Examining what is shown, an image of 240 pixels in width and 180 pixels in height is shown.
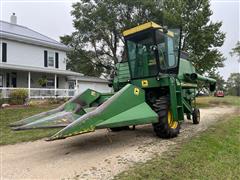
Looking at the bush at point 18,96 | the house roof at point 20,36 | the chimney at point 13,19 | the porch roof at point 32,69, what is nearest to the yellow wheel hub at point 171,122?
the bush at point 18,96

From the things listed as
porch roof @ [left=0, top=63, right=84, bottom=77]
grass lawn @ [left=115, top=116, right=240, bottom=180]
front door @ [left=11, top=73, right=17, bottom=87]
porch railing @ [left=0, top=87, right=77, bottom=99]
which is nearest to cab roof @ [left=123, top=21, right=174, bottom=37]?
grass lawn @ [left=115, top=116, right=240, bottom=180]

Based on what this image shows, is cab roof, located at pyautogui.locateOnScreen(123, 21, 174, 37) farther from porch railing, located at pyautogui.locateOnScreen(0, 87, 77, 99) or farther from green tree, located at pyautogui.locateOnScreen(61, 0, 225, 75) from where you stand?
green tree, located at pyautogui.locateOnScreen(61, 0, 225, 75)

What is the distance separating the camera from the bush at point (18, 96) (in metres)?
17.8

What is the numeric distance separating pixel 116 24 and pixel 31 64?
36.4ft

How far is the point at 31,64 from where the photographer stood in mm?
22969

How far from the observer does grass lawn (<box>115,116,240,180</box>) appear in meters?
4.75

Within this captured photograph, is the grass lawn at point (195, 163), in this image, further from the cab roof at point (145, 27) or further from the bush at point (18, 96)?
the bush at point (18, 96)

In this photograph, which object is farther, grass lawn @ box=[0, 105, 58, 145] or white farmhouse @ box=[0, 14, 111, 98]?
white farmhouse @ box=[0, 14, 111, 98]

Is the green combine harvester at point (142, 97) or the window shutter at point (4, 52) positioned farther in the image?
the window shutter at point (4, 52)

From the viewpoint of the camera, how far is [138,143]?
726 centimetres

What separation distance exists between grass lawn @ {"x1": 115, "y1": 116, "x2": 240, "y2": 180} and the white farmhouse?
14.8 meters

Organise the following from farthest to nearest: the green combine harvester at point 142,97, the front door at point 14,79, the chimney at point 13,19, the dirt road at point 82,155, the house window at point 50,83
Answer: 1. the chimney at point 13,19
2. the house window at point 50,83
3. the front door at point 14,79
4. the green combine harvester at point 142,97
5. the dirt road at point 82,155

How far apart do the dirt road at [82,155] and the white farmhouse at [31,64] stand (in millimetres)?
12146

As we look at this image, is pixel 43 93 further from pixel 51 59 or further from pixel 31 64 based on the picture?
pixel 51 59
